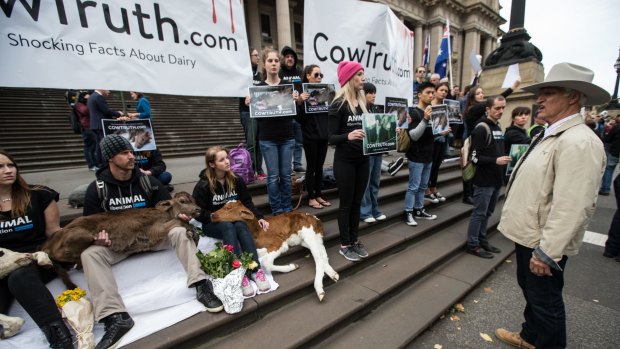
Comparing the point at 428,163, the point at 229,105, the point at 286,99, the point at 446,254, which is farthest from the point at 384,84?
the point at 229,105

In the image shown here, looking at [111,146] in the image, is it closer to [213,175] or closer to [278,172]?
[213,175]

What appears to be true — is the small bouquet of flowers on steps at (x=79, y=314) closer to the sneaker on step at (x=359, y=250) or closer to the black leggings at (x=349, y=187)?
the black leggings at (x=349, y=187)

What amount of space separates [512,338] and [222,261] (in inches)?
113

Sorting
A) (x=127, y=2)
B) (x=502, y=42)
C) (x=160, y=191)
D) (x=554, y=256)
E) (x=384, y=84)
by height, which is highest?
(x=502, y=42)

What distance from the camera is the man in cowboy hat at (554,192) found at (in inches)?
67.9

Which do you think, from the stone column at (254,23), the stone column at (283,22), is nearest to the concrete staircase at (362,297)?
the stone column at (283,22)

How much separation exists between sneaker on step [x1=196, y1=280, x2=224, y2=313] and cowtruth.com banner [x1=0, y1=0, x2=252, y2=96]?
7.71ft

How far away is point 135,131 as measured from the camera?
3.86 meters

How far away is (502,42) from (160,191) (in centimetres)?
1331

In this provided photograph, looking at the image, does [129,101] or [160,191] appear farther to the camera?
[129,101]

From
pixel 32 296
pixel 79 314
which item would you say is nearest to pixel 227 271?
pixel 79 314

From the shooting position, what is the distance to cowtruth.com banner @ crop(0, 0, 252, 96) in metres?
2.62

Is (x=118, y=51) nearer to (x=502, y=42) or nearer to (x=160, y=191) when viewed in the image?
(x=160, y=191)

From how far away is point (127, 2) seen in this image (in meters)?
3.10
